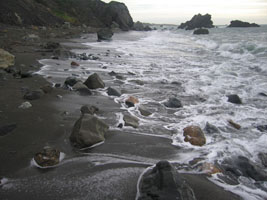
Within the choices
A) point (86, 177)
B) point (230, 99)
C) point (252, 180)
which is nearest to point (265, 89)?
point (230, 99)

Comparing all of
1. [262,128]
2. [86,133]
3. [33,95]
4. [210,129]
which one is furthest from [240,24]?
[86,133]

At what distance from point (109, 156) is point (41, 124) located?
1.52 m

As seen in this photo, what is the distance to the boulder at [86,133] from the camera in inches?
121

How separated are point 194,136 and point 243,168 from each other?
953 millimetres

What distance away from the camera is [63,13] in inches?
1764

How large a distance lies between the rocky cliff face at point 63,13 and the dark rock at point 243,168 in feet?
79.6

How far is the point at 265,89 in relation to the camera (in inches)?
262

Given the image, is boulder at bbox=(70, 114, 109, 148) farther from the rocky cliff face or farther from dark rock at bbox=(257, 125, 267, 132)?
the rocky cliff face

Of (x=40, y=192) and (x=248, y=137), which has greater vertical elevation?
(x=40, y=192)

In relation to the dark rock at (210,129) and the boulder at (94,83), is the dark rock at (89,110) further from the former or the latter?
the dark rock at (210,129)

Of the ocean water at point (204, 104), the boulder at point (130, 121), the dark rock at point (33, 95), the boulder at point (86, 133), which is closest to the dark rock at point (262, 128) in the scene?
the ocean water at point (204, 104)

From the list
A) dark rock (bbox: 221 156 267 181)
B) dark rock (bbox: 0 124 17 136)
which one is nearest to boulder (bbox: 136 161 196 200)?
dark rock (bbox: 221 156 267 181)

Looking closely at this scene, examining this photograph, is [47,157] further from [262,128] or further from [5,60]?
[5,60]

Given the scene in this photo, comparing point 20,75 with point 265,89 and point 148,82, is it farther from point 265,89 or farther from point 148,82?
point 265,89
